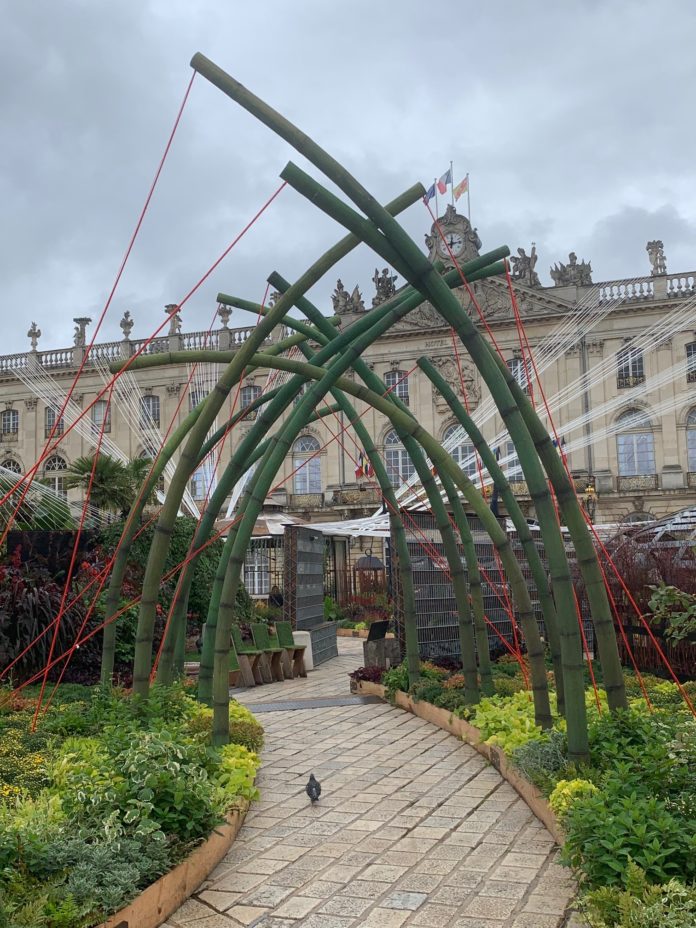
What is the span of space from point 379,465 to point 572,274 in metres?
29.5

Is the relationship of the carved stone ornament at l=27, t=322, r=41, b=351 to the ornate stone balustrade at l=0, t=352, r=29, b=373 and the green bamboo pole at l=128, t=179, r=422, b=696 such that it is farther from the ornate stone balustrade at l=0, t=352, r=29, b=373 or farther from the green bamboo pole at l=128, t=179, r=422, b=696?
the green bamboo pole at l=128, t=179, r=422, b=696

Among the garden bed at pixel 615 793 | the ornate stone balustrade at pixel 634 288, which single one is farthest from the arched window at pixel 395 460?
the garden bed at pixel 615 793

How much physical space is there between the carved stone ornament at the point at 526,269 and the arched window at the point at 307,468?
36.4 ft

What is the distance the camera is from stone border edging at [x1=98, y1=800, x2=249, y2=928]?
383cm

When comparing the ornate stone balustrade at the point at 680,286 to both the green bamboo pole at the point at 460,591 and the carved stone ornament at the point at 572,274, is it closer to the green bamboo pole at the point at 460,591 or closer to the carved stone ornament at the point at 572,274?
the carved stone ornament at the point at 572,274

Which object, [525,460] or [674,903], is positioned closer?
[674,903]

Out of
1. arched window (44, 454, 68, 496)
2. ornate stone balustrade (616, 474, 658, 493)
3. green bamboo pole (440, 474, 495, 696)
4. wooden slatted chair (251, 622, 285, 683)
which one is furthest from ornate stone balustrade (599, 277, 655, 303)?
green bamboo pole (440, 474, 495, 696)

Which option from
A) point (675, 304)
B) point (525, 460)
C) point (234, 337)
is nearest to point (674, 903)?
point (525, 460)

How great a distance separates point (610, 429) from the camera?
33.6 m

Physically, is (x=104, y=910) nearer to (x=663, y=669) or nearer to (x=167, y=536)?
(x=167, y=536)

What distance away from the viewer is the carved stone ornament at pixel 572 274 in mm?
36625

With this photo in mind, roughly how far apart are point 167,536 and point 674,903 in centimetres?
459

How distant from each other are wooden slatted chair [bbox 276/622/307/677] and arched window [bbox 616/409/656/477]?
23915mm

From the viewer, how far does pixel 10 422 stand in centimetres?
4444
